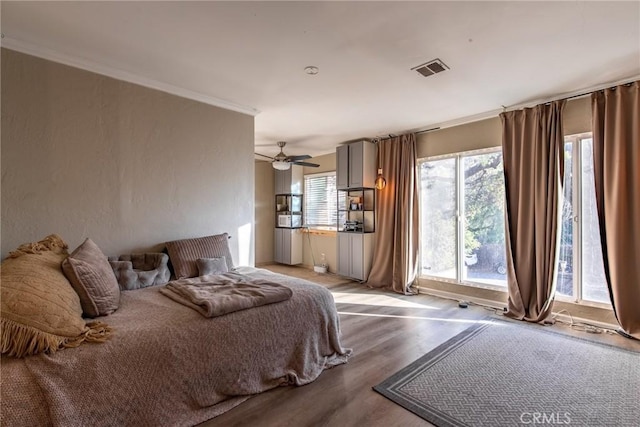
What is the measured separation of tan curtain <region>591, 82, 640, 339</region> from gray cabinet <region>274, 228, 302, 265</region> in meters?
5.13

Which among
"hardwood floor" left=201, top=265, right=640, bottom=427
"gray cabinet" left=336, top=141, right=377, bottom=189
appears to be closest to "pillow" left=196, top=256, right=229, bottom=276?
"hardwood floor" left=201, top=265, right=640, bottom=427

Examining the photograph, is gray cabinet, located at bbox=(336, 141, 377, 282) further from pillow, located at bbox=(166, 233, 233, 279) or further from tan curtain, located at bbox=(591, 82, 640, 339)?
tan curtain, located at bbox=(591, 82, 640, 339)

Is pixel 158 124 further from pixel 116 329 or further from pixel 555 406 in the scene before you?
pixel 555 406

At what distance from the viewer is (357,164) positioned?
5.30 metres

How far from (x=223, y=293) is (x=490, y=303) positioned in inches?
138

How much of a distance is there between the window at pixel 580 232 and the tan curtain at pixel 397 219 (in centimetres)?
181

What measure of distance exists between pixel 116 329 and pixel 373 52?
105 inches

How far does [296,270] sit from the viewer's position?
6566mm

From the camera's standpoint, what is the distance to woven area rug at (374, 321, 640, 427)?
6.13 feet

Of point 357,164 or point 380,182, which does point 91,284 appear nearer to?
point 380,182

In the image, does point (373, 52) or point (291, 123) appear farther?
point (291, 123)

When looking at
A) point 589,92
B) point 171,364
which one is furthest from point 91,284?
point 589,92

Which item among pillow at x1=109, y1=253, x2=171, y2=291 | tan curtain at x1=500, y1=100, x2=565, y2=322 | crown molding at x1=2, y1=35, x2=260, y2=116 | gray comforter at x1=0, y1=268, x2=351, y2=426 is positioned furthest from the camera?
tan curtain at x1=500, y1=100, x2=565, y2=322

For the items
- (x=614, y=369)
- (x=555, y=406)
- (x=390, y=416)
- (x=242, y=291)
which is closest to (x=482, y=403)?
(x=555, y=406)
